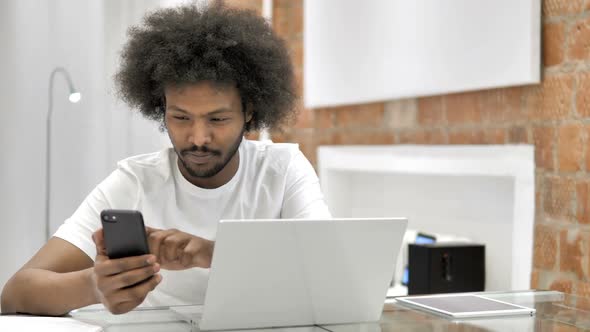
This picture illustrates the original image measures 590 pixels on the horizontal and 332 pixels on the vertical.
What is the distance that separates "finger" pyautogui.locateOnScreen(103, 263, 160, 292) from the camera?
53.3 inches

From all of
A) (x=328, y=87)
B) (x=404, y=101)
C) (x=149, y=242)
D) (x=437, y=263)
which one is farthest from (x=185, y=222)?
(x=328, y=87)

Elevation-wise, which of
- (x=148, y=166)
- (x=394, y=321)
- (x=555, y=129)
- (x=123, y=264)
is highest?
(x=555, y=129)

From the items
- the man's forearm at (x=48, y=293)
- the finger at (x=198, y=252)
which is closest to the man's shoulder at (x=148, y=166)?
the man's forearm at (x=48, y=293)

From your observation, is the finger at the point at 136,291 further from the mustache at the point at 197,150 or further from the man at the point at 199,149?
the mustache at the point at 197,150

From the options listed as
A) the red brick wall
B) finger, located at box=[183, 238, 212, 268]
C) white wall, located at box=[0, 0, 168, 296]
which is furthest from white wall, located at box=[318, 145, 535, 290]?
finger, located at box=[183, 238, 212, 268]

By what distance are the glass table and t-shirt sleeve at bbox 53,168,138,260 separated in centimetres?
38

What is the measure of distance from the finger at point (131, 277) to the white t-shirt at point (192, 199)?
0.49m

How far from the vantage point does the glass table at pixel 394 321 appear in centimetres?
135

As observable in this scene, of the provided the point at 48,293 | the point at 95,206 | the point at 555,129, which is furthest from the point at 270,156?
the point at 555,129

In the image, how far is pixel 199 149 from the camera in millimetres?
1897

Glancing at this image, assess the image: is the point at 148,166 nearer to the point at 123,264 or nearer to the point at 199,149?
the point at 199,149

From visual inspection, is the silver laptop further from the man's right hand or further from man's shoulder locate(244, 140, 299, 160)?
man's shoulder locate(244, 140, 299, 160)

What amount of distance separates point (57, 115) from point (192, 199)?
1.58m

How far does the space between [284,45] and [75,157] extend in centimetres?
153
